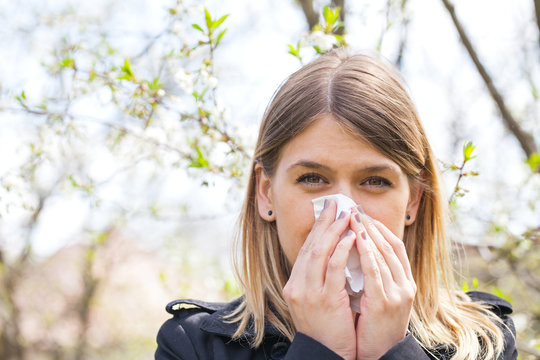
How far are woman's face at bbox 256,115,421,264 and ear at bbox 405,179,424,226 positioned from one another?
0.16m

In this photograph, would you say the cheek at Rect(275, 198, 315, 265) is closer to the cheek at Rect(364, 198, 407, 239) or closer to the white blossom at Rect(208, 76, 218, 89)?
the cheek at Rect(364, 198, 407, 239)

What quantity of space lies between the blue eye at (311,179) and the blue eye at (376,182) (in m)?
0.16

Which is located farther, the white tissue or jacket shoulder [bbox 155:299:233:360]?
jacket shoulder [bbox 155:299:233:360]

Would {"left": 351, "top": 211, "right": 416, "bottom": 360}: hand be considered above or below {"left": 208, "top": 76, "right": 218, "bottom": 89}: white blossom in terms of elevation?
below

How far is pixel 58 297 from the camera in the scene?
8.81m

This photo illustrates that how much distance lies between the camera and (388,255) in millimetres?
1631

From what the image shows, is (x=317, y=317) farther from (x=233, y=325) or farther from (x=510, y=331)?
(x=510, y=331)

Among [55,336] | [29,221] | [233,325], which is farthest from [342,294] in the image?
[55,336]

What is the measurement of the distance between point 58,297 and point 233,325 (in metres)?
7.92

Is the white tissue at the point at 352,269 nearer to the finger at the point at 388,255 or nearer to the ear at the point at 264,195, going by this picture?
the finger at the point at 388,255

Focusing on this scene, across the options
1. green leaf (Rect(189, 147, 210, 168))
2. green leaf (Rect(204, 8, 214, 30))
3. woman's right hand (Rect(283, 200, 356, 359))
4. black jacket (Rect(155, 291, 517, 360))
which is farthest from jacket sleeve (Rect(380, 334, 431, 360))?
green leaf (Rect(204, 8, 214, 30))

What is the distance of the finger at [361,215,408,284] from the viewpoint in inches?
64.2

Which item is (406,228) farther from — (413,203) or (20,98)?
(20,98)

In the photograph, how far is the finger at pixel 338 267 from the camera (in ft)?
5.22
